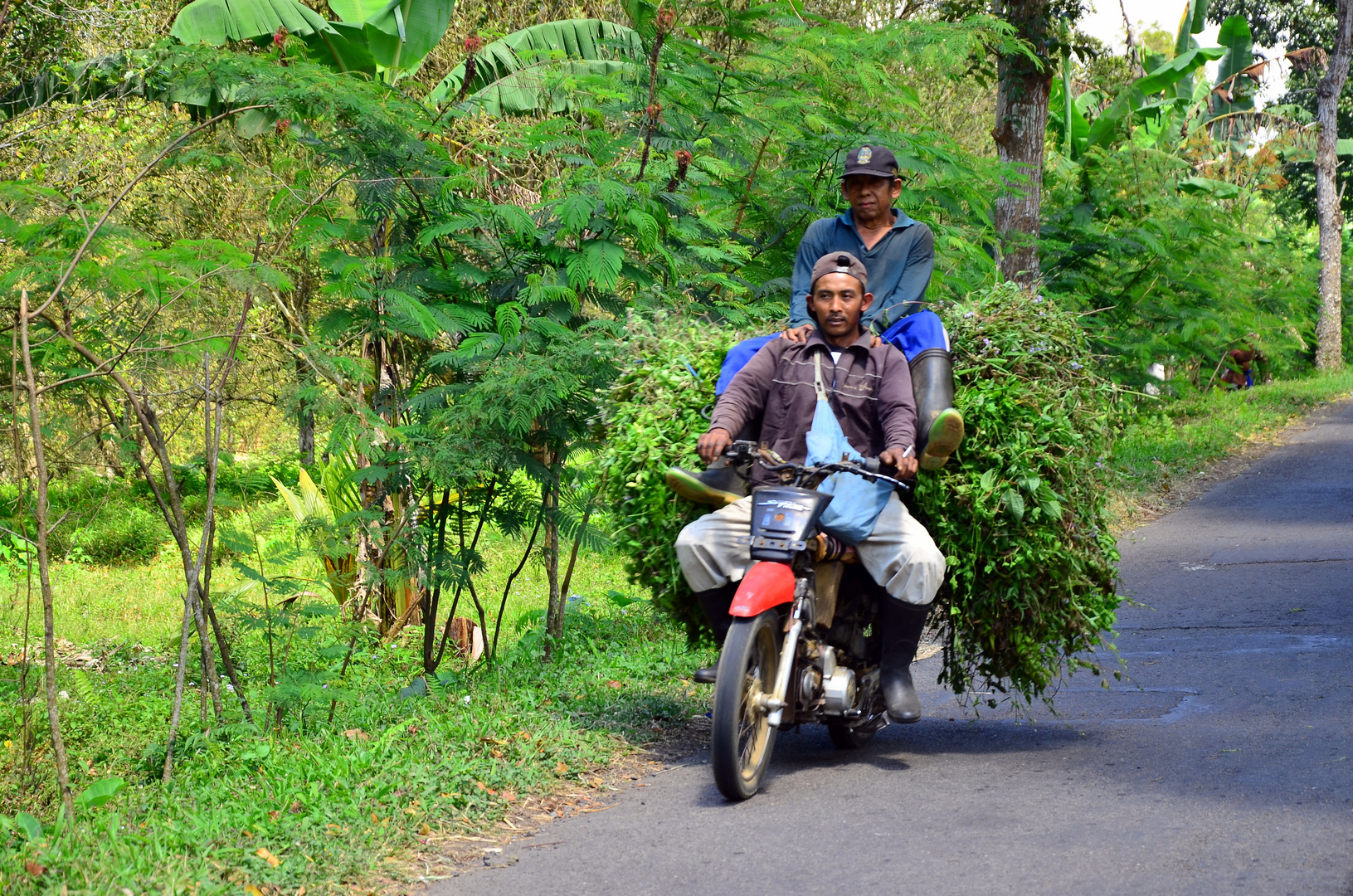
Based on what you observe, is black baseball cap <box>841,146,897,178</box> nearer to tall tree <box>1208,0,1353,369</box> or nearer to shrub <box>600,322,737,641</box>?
shrub <box>600,322,737,641</box>

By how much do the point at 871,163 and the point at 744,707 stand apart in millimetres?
2740

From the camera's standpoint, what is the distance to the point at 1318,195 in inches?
1242

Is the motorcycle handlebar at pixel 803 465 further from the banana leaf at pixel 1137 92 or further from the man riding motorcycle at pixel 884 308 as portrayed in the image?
the banana leaf at pixel 1137 92

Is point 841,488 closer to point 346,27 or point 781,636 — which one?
point 781,636

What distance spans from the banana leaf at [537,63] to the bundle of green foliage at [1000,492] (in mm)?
2862

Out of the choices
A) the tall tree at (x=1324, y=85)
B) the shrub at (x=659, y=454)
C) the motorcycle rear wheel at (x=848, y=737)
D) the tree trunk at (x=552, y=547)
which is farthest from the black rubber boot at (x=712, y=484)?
the tall tree at (x=1324, y=85)

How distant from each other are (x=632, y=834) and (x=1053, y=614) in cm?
209

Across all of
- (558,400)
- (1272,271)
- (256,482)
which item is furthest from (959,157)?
(1272,271)

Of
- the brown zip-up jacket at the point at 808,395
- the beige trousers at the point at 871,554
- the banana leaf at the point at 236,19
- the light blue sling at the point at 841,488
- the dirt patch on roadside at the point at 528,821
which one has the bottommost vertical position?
the dirt patch on roadside at the point at 528,821

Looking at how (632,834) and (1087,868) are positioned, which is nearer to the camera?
(1087,868)

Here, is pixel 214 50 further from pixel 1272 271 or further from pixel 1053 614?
pixel 1272 271

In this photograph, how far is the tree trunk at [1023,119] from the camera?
516 inches

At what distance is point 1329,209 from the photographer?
3128 cm

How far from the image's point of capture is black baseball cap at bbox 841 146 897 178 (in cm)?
609
